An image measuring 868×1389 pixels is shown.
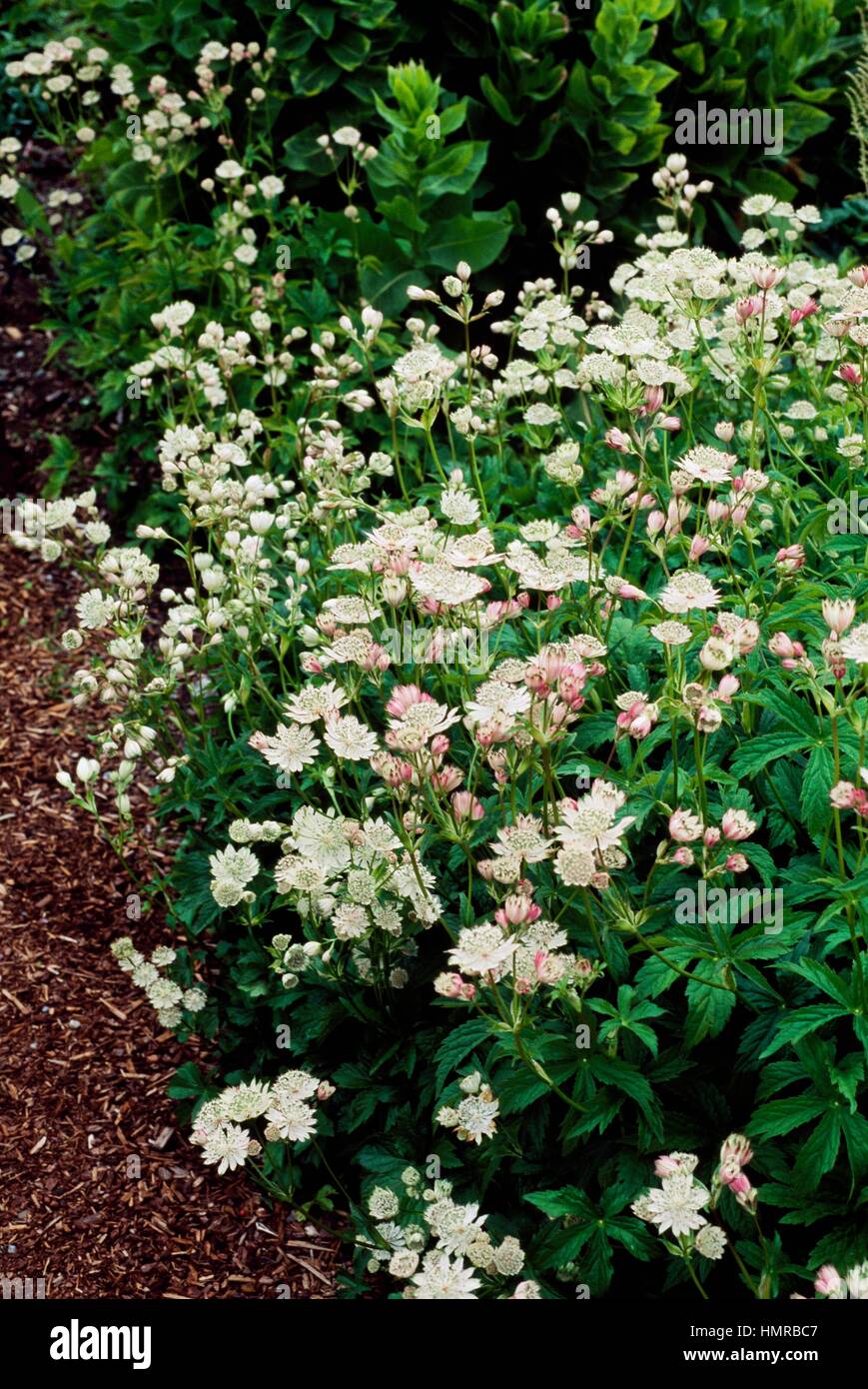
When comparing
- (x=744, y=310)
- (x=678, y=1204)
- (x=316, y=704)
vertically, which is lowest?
(x=678, y=1204)

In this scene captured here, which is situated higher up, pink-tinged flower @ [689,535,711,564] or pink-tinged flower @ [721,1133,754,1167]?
pink-tinged flower @ [689,535,711,564]

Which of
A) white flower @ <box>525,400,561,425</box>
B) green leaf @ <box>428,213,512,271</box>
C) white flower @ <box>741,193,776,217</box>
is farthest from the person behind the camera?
green leaf @ <box>428,213,512,271</box>

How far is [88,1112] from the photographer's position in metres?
3.18

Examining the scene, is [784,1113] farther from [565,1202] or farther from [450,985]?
[450,985]

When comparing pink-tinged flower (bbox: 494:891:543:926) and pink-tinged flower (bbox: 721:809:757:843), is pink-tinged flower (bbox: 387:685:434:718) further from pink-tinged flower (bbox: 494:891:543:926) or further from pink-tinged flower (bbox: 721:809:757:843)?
pink-tinged flower (bbox: 721:809:757:843)

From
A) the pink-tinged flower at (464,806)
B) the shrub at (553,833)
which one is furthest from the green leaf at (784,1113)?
the pink-tinged flower at (464,806)

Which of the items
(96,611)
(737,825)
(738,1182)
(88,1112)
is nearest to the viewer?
(738,1182)

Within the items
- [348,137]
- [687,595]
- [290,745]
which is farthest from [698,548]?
[348,137]

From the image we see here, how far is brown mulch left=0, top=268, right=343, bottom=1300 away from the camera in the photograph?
2.87 meters

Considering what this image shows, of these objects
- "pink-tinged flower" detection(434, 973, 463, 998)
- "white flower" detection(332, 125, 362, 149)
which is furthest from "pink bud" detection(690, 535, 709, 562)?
"white flower" detection(332, 125, 362, 149)

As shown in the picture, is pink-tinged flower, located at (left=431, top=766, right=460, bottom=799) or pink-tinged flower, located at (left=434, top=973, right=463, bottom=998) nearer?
pink-tinged flower, located at (left=434, top=973, right=463, bottom=998)

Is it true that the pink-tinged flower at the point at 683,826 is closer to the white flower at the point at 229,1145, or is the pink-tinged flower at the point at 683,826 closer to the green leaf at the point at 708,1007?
the green leaf at the point at 708,1007

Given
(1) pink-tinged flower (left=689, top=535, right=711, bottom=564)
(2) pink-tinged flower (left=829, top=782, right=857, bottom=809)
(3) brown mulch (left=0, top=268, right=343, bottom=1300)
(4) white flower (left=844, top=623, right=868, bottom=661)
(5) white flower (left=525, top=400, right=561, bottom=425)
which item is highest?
(4) white flower (left=844, top=623, right=868, bottom=661)

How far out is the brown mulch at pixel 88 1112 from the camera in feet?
9.43
